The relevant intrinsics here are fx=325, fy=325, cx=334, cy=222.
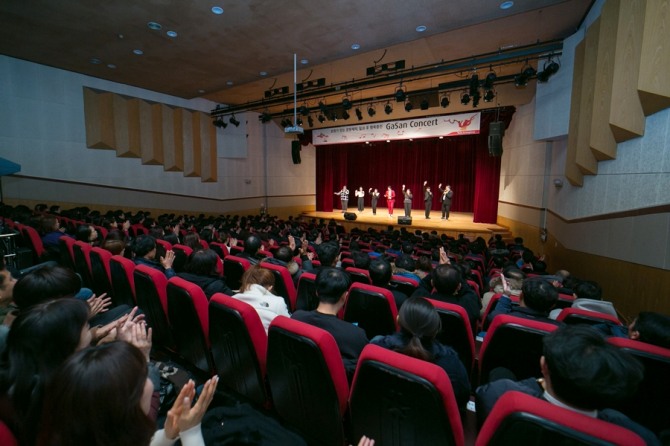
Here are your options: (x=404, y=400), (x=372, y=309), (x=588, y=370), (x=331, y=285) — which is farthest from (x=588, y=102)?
(x=404, y=400)

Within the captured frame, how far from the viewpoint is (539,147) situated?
8742mm

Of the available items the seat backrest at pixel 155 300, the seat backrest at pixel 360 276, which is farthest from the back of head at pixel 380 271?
the seat backrest at pixel 155 300

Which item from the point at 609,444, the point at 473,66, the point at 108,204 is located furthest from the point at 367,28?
the point at 108,204

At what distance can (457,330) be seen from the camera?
6.43ft

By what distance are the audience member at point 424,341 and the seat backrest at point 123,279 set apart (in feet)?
7.21

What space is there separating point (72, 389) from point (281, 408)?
1.13 meters

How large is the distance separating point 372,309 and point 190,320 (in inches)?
46.8

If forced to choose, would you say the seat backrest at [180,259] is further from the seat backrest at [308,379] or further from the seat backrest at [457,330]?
the seat backrest at [457,330]

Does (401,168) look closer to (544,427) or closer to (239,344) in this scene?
(239,344)

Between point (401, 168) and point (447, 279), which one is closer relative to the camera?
point (447, 279)

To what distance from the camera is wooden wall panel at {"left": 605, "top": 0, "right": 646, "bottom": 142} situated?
3793 mm

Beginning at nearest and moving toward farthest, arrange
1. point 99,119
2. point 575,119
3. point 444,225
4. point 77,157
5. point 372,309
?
point 372,309 → point 575,119 → point 77,157 → point 99,119 → point 444,225

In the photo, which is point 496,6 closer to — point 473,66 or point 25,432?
point 473,66

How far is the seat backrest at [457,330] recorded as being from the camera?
6.30 feet
